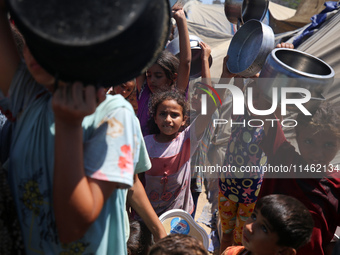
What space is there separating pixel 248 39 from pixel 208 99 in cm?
61

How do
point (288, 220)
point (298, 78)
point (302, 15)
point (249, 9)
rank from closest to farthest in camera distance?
point (288, 220) < point (298, 78) < point (249, 9) < point (302, 15)

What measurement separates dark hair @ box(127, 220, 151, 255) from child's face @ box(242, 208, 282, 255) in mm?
776

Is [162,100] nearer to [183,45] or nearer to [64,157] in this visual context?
[183,45]

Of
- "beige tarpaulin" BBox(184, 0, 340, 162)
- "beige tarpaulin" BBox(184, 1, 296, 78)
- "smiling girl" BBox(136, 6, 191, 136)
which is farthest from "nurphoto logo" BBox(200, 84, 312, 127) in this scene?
"beige tarpaulin" BBox(184, 1, 296, 78)

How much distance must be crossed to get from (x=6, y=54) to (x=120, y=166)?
471 mm

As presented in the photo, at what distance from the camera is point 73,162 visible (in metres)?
0.88

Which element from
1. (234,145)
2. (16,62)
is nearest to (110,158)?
(16,62)

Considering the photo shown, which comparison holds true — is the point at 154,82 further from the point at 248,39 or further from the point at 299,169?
the point at 299,169

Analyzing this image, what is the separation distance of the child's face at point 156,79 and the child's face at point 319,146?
1198mm

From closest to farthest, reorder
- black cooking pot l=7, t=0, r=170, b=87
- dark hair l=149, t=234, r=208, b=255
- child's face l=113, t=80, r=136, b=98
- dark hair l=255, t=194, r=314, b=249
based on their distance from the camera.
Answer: black cooking pot l=7, t=0, r=170, b=87
dark hair l=149, t=234, r=208, b=255
dark hair l=255, t=194, r=314, b=249
child's face l=113, t=80, r=136, b=98

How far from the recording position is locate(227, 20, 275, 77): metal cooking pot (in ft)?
8.28

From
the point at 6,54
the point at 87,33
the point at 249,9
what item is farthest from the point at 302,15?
the point at 87,33

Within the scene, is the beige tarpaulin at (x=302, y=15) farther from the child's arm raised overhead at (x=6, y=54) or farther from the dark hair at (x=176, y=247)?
the child's arm raised overhead at (x=6, y=54)

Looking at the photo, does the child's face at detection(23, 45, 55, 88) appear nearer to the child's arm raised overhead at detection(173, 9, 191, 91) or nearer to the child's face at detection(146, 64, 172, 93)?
the child's arm raised overhead at detection(173, 9, 191, 91)
